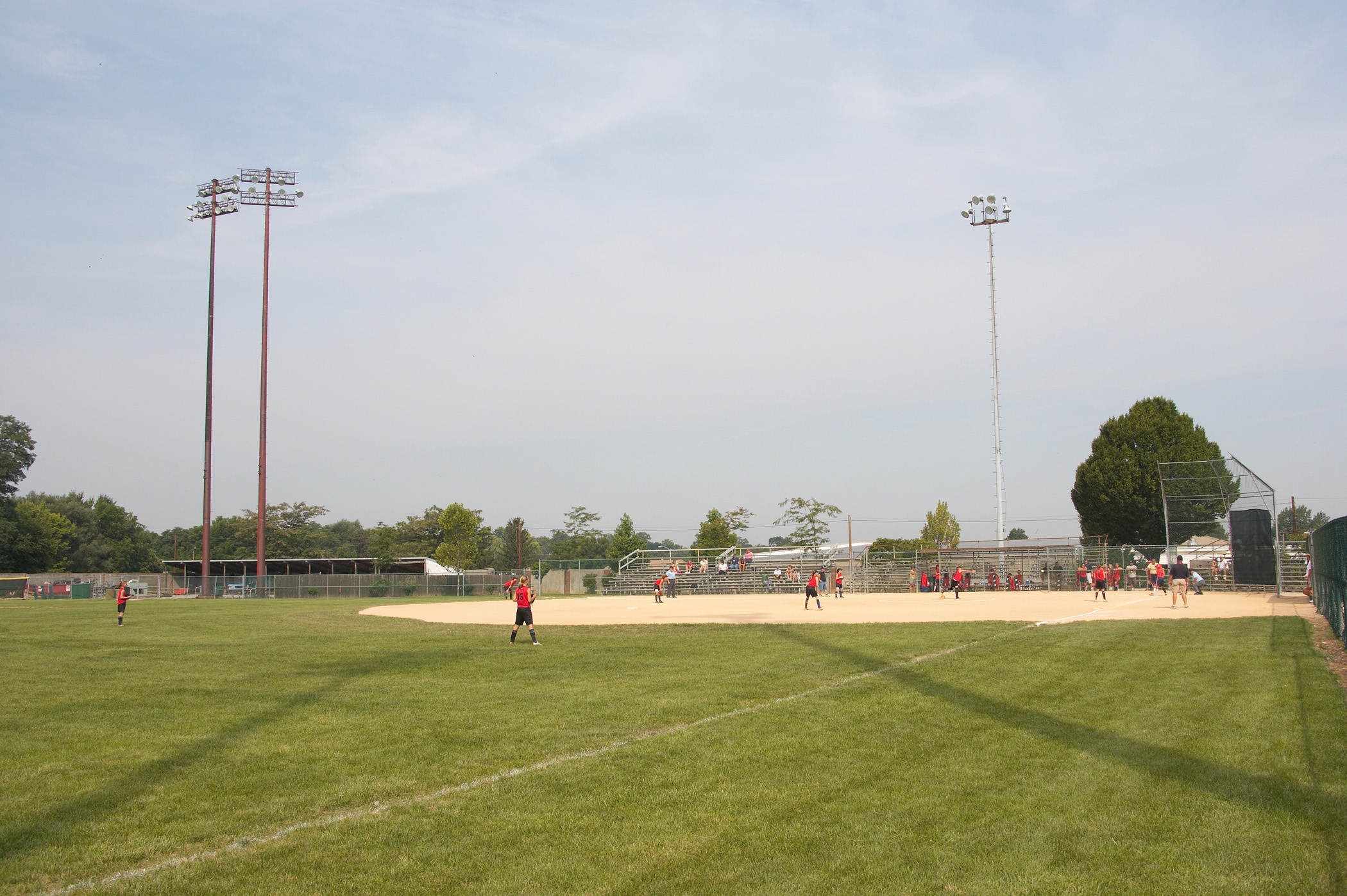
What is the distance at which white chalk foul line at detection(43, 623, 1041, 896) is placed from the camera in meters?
5.23

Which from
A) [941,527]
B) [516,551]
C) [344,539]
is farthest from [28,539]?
[344,539]

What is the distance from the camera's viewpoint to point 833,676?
44.1 feet

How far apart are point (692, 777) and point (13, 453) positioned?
98.3 meters

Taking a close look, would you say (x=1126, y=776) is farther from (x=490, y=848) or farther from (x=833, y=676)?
(x=833, y=676)

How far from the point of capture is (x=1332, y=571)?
18.8 metres

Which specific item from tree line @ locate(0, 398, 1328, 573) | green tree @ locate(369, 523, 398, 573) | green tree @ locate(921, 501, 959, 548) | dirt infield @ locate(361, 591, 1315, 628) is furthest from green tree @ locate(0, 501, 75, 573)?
green tree @ locate(921, 501, 959, 548)

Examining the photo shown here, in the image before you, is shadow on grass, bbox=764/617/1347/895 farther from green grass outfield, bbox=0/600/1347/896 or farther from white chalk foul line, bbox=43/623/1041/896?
white chalk foul line, bbox=43/623/1041/896

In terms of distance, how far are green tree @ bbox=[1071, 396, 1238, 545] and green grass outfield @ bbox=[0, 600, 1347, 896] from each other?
49.4 metres

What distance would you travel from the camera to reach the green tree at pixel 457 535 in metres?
92.9

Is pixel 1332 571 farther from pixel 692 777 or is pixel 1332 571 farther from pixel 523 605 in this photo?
pixel 692 777

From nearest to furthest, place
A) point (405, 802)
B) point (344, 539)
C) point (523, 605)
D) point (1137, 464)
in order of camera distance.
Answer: point (405, 802), point (523, 605), point (1137, 464), point (344, 539)

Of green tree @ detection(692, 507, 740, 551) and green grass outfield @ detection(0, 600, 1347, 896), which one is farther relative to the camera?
green tree @ detection(692, 507, 740, 551)

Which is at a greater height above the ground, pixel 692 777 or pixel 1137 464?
pixel 1137 464

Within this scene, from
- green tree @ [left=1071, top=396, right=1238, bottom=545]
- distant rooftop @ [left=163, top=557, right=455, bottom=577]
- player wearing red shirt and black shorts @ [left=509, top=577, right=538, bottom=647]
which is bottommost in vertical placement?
distant rooftop @ [left=163, top=557, right=455, bottom=577]
